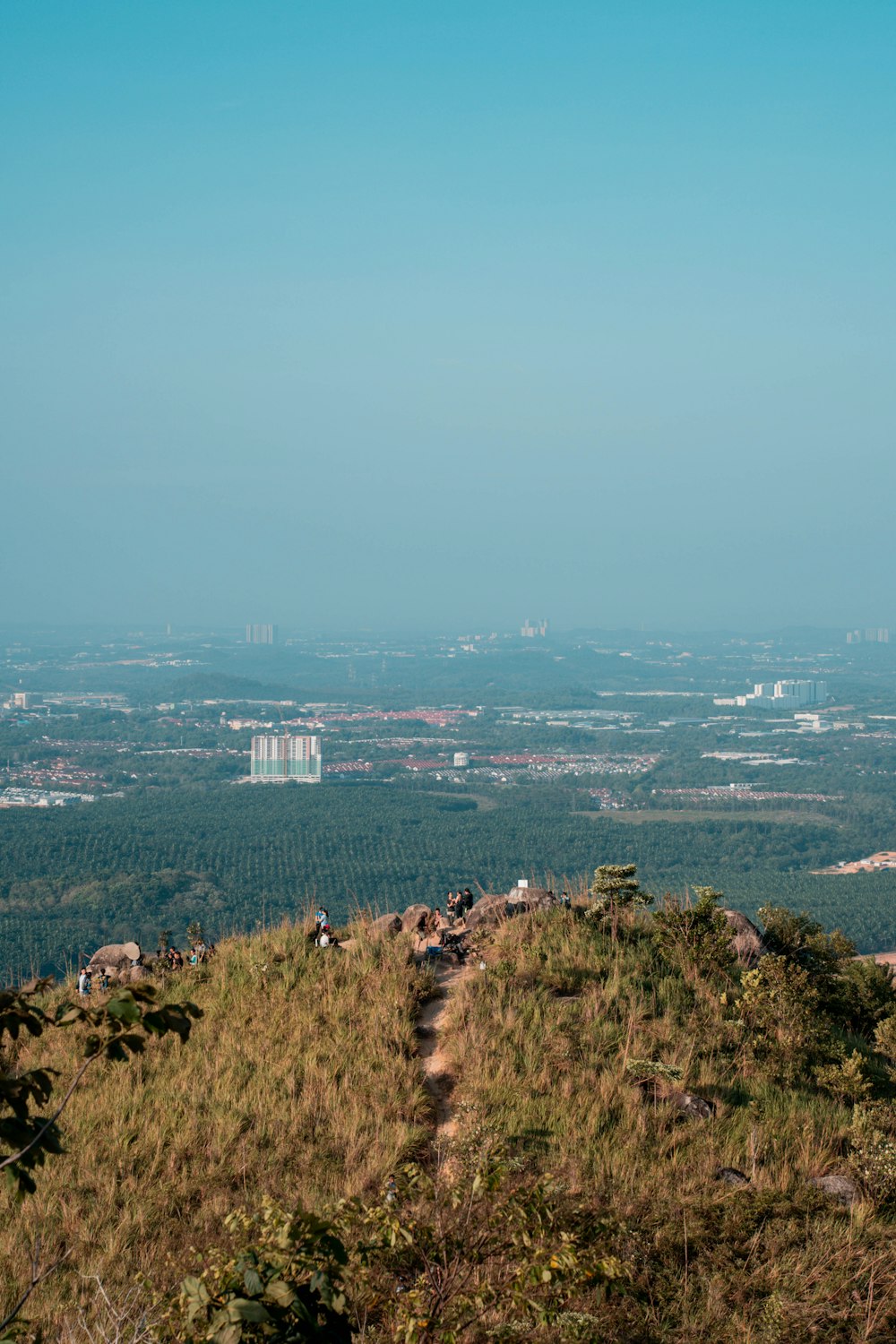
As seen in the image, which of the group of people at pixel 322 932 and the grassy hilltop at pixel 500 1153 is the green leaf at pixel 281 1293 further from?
the group of people at pixel 322 932

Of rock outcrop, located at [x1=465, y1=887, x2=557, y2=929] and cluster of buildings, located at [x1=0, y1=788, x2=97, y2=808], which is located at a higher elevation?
rock outcrop, located at [x1=465, y1=887, x2=557, y2=929]

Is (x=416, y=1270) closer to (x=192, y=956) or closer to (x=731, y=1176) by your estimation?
(x=731, y=1176)

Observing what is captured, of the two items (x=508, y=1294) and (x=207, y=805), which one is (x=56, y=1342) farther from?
(x=207, y=805)

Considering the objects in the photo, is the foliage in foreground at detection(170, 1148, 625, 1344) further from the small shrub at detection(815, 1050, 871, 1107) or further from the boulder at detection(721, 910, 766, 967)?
the boulder at detection(721, 910, 766, 967)

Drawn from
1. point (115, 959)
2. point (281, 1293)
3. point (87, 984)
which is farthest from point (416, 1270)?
point (115, 959)

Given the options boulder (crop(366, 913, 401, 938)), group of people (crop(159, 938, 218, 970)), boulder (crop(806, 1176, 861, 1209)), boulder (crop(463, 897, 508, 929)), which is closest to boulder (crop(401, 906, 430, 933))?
boulder (crop(366, 913, 401, 938))

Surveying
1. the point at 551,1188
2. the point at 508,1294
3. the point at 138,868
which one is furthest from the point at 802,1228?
the point at 138,868
